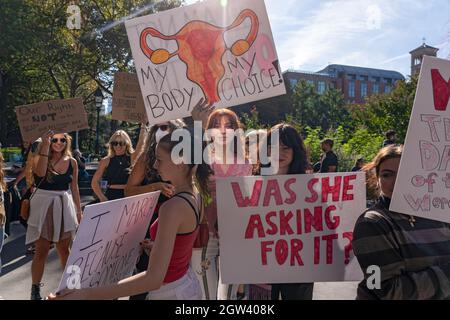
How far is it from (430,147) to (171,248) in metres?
1.22

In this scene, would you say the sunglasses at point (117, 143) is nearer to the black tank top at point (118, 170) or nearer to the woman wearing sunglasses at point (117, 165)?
the woman wearing sunglasses at point (117, 165)

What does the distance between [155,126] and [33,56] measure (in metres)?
18.7

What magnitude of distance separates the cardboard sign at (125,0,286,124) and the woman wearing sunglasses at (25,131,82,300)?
6.19 feet

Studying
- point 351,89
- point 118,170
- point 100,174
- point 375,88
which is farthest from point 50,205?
point 375,88

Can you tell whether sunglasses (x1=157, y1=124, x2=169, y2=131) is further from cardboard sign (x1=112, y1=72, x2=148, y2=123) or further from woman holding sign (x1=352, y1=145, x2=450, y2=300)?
woman holding sign (x1=352, y1=145, x2=450, y2=300)

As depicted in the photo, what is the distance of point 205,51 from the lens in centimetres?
324

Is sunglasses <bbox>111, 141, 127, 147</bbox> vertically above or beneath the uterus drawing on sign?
beneath

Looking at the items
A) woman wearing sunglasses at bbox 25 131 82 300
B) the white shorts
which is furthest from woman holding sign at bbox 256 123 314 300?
woman wearing sunglasses at bbox 25 131 82 300

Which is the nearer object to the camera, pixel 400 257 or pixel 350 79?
pixel 400 257

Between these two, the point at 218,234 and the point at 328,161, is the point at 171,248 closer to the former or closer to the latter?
the point at 218,234

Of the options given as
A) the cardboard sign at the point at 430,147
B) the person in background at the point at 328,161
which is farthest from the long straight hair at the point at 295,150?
the person in background at the point at 328,161

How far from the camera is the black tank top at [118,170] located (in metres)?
4.63

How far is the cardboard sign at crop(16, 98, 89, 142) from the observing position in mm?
4957

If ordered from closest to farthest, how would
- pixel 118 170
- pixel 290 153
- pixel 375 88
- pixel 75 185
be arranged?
1. pixel 290 153
2. pixel 118 170
3. pixel 75 185
4. pixel 375 88
